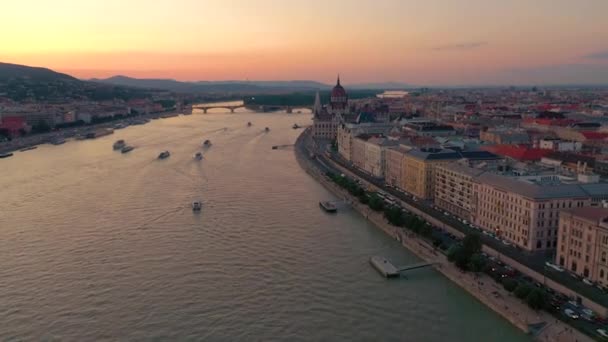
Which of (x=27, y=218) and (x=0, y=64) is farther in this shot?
(x=0, y=64)

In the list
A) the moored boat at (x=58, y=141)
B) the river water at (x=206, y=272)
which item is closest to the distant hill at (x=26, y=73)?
the moored boat at (x=58, y=141)

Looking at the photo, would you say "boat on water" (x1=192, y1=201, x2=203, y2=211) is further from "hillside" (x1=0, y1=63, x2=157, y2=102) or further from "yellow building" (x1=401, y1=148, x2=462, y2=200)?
"hillside" (x1=0, y1=63, x2=157, y2=102)

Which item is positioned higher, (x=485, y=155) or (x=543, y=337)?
(x=485, y=155)

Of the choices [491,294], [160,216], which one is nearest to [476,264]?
[491,294]

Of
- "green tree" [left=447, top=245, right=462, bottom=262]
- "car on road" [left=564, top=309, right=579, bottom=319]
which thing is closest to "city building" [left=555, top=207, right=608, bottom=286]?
"car on road" [left=564, top=309, right=579, bottom=319]

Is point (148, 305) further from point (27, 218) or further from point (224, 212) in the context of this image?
point (27, 218)

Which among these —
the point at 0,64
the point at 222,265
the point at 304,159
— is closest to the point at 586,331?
the point at 222,265
